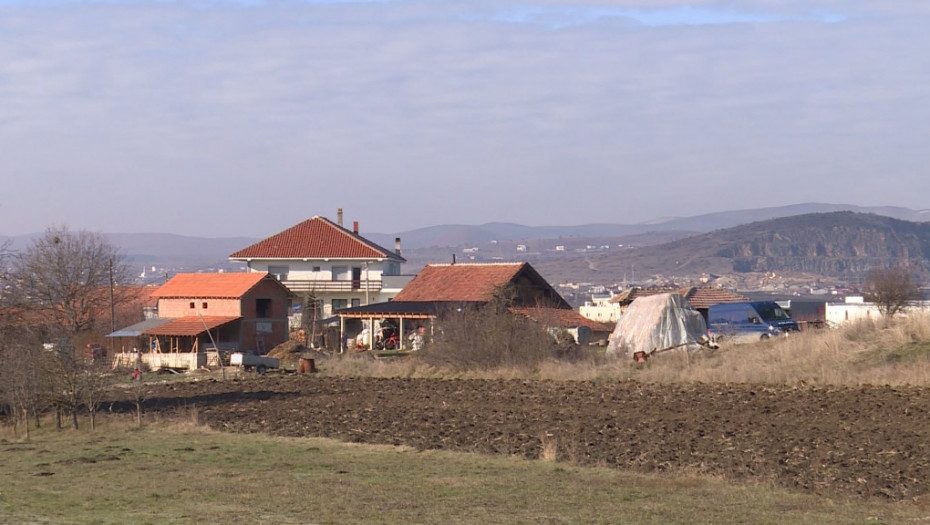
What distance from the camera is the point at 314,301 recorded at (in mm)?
73188

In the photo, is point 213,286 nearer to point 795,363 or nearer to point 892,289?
point 795,363

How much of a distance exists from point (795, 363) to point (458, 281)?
109ft

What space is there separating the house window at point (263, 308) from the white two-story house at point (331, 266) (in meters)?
21.3

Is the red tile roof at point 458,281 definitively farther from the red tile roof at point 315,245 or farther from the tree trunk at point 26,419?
the tree trunk at point 26,419

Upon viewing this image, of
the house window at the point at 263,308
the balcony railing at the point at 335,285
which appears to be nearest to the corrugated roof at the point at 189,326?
the house window at the point at 263,308

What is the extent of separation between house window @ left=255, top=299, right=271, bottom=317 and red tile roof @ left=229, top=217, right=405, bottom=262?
23.8 meters

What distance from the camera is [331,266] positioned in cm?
8312

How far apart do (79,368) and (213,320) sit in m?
29.2

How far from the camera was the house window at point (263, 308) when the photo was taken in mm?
58344

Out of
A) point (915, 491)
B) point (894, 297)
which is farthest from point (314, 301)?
point (915, 491)

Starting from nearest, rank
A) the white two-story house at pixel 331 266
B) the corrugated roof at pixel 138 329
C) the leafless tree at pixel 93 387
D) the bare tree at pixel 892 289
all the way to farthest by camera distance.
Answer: the leafless tree at pixel 93 387 → the corrugated roof at pixel 138 329 → the bare tree at pixel 892 289 → the white two-story house at pixel 331 266

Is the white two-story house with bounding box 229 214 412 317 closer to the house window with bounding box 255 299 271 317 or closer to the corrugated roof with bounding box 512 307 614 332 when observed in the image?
the house window with bounding box 255 299 271 317

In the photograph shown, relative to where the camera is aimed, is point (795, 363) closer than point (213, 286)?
Yes

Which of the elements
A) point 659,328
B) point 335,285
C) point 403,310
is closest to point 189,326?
point 403,310
